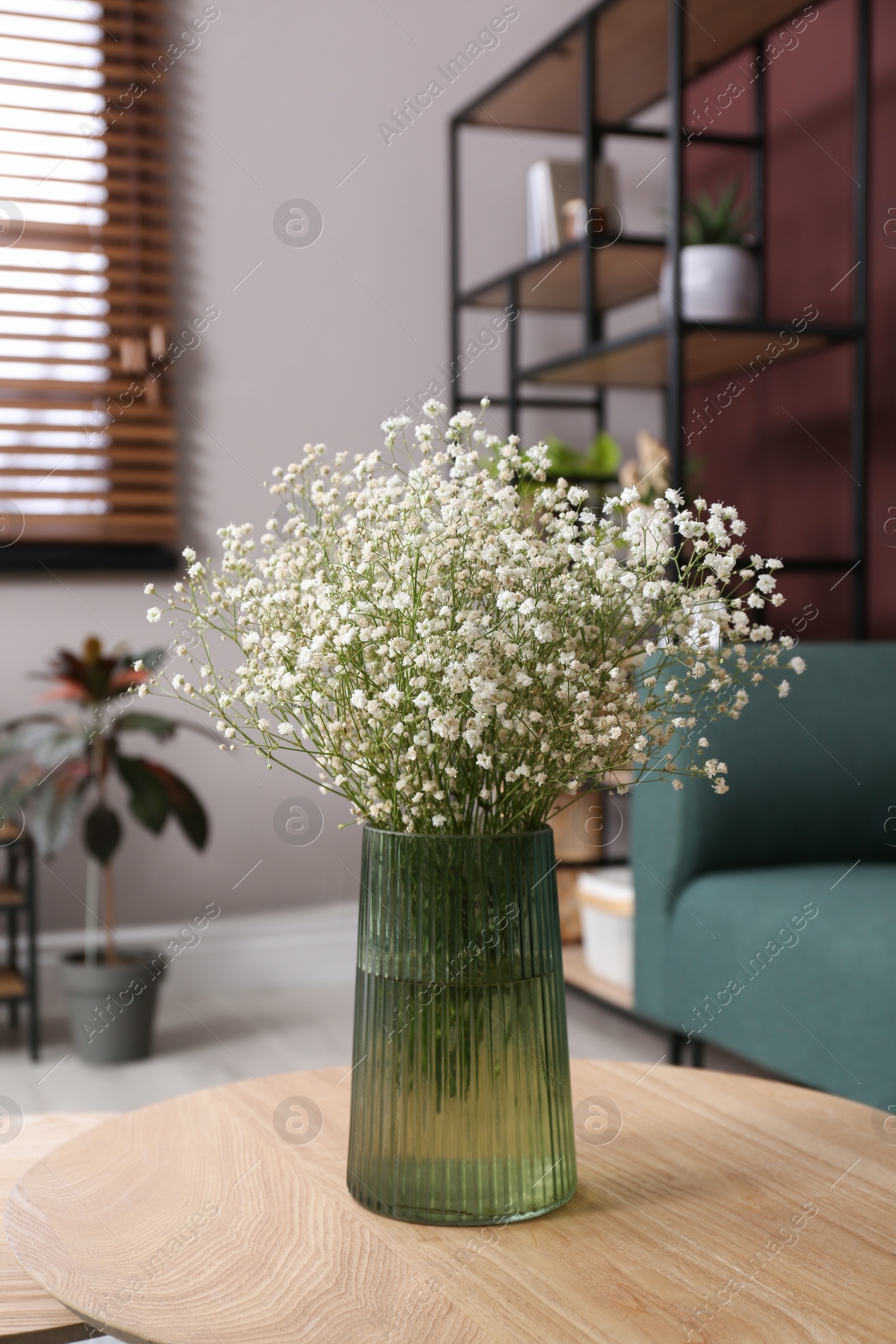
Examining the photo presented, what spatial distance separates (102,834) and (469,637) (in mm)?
1981

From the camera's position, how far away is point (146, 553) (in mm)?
3141

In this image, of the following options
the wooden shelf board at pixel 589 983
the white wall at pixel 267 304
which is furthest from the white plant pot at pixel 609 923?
the white wall at pixel 267 304

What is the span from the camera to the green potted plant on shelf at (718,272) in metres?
2.66

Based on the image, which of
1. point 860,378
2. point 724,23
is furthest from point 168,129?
point 860,378

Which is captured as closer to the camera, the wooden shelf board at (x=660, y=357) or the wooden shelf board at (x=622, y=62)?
the wooden shelf board at (x=660, y=357)

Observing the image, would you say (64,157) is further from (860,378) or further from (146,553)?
(860,378)

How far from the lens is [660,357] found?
2.98 m

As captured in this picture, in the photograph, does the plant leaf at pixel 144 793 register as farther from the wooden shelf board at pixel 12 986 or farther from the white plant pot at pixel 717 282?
the white plant pot at pixel 717 282

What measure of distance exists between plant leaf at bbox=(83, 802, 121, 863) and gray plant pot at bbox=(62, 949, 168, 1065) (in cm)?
24

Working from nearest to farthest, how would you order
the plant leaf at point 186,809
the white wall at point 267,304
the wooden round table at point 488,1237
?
the wooden round table at point 488,1237, the plant leaf at point 186,809, the white wall at point 267,304

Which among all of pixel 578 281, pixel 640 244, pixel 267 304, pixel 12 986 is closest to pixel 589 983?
pixel 12 986

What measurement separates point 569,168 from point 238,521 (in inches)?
49.6

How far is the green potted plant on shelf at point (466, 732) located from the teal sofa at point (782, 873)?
3.62 ft

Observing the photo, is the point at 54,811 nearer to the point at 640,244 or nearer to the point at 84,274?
the point at 84,274
